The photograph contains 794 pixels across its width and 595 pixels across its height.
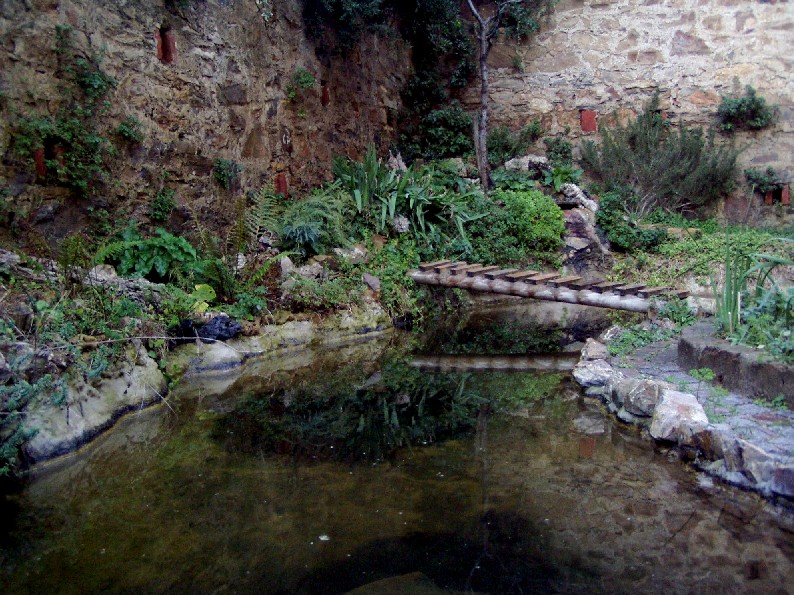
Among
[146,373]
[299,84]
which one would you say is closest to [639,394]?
[146,373]

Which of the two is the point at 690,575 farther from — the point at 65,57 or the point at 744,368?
the point at 65,57

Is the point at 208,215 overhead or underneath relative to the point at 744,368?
overhead

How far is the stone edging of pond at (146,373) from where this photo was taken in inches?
165

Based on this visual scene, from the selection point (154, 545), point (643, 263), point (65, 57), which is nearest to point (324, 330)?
point (65, 57)

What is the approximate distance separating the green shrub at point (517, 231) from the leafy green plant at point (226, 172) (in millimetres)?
3179

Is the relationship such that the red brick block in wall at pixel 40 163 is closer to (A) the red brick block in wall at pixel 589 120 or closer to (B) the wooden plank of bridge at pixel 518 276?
(B) the wooden plank of bridge at pixel 518 276

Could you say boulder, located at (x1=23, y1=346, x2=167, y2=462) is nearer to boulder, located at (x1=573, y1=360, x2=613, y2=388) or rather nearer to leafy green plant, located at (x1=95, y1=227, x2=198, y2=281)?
leafy green plant, located at (x1=95, y1=227, x2=198, y2=281)

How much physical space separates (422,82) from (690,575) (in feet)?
32.7

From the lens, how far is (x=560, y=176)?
10250mm

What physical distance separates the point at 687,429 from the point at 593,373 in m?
1.44

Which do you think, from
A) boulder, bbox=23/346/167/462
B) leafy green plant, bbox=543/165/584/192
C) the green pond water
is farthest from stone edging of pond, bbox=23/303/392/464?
leafy green plant, bbox=543/165/584/192

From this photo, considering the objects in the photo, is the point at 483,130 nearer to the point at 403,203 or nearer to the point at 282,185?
the point at 403,203

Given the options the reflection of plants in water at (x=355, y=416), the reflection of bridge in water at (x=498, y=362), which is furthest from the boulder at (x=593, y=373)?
the reflection of plants in water at (x=355, y=416)

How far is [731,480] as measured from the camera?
11.7 ft
